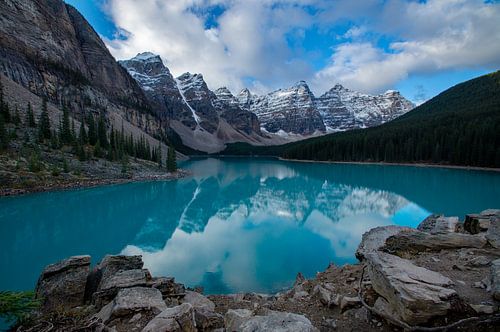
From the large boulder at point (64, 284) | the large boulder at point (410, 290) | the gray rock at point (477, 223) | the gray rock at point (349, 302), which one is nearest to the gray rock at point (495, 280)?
the large boulder at point (410, 290)

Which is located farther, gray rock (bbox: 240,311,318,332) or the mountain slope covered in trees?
the mountain slope covered in trees

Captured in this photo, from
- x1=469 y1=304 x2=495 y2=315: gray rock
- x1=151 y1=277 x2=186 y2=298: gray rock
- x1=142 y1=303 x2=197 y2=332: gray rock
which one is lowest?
x1=151 y1=277 x2=186 y2=298: gray rock

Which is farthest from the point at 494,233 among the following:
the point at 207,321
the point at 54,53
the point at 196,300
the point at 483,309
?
the point at 54,53

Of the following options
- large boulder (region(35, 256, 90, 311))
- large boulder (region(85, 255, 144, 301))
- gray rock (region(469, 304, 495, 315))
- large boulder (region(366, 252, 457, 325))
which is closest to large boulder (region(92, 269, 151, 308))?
large boulder (region(85, 255, 144, 301))

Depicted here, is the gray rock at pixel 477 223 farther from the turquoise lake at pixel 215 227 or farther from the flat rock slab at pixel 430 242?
the turquoise lake at pixel 215 227

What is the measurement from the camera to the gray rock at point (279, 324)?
12.0ft

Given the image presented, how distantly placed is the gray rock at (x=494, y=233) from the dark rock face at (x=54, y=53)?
304ft

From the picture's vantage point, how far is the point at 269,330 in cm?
365

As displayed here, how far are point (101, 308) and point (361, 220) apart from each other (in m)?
21.3

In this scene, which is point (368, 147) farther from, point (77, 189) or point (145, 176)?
point (77, 189)

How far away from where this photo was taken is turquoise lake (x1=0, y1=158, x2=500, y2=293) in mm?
13128

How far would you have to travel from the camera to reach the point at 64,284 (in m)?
7.28

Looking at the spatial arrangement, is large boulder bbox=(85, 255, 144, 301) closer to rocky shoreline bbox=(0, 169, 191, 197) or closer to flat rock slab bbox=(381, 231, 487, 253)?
flat rock slab bbox=(381, 231, 487, 253)

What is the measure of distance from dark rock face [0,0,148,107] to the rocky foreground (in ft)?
283
